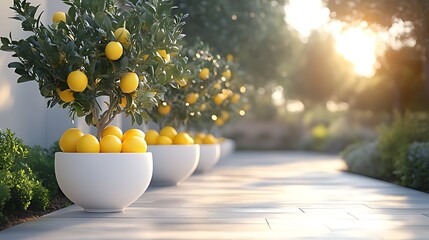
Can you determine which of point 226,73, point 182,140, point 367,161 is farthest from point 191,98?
point 367,161

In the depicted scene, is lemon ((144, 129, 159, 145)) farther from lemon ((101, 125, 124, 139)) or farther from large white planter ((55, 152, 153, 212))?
large white planter ((55, 152, 153, 212))

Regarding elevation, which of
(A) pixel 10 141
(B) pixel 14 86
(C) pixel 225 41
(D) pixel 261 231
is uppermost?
(C) pixel 225 41

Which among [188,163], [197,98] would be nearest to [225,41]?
[197,98]

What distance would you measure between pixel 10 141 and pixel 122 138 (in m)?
1.74

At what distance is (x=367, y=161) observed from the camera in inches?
778

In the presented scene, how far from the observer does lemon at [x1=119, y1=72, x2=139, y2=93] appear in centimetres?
984

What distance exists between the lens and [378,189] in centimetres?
1497

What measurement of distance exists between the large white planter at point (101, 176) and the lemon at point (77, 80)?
2.85 feet

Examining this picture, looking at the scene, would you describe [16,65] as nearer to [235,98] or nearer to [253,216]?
[253,216]

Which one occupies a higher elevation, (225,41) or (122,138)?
(225,41)

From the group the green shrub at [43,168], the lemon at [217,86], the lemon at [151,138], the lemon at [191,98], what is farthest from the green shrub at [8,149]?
the lemon at [217,86]

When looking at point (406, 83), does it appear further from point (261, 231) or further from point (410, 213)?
point (261, 231)

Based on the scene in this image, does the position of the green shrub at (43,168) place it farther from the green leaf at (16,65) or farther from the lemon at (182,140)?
the lemon at (182,140)

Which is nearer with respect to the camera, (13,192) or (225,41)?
(13,192)
